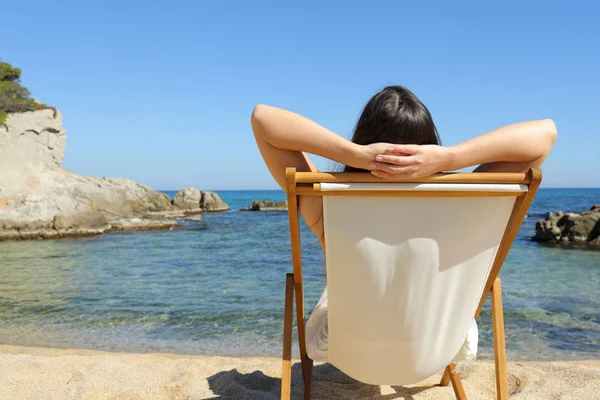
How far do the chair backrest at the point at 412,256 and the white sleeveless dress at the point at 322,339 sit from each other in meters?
0.15

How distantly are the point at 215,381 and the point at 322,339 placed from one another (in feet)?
4.19

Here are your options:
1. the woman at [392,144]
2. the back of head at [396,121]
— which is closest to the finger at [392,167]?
the woman at [392,144]

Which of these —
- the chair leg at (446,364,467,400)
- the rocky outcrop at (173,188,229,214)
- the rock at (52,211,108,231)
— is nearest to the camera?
the chair leg at (446,364,467,400)

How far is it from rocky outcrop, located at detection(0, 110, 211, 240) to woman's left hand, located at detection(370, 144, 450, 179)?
18373mm

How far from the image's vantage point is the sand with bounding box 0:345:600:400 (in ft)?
9.42

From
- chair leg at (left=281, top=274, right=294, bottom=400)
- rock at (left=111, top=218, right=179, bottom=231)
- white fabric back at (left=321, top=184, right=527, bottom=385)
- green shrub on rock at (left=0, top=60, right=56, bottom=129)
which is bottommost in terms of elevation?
rock at (left=111, top=218, right=179, bottom=231)

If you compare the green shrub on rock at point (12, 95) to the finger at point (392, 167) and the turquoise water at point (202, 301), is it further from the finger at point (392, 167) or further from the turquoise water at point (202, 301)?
the finger at point (392, 167)

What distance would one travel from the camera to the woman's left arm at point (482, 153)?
1595 mm

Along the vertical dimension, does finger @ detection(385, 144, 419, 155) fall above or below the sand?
above

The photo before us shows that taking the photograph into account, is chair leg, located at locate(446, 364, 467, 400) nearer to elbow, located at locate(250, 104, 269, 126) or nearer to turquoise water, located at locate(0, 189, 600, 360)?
elbow, located at locate(250, 104, 269, 126)

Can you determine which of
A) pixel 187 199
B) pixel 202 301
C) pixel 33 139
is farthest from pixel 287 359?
pixel 187 199

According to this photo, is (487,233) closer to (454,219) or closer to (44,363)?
(454,219)

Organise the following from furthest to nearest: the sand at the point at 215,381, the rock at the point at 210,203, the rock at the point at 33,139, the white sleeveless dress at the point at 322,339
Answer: the rock at the point at 210,203
the rock at the point at 33,139
the sand at the point at 215,381
the white sleeveless dress at the point at 322,339

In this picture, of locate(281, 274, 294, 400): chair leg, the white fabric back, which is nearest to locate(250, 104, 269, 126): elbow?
the white fabric back
